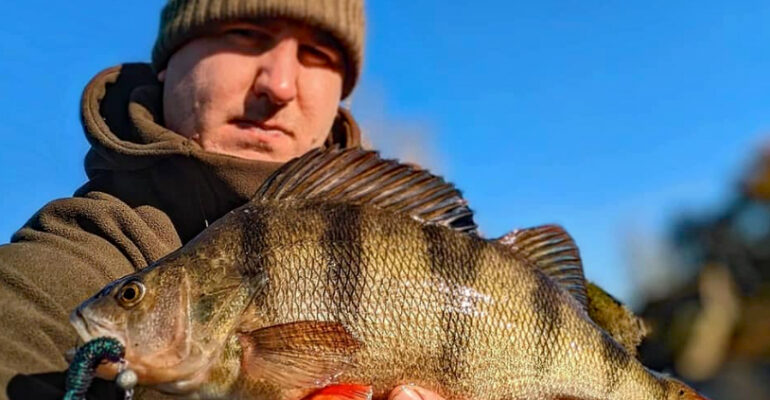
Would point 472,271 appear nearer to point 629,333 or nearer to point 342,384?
point 342,384

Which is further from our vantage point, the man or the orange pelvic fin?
the man

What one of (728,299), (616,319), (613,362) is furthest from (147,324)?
(728,299)

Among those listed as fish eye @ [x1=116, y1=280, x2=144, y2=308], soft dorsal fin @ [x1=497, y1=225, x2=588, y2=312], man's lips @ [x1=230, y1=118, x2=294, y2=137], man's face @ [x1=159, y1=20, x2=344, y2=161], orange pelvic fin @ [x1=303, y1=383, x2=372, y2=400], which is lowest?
orange pelvic fin @ [x1=303, y1=383, x2=372, y2=400]

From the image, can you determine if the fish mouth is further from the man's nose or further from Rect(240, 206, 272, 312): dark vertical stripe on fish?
the man's nose

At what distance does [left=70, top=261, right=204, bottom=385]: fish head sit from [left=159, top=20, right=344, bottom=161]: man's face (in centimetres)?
93

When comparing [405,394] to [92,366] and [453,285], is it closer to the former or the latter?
[453,285]

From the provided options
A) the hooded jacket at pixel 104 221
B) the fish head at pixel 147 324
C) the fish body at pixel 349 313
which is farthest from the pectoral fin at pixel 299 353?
the hooded jacket at pixel 104 221

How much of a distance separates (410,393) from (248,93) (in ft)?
4.39

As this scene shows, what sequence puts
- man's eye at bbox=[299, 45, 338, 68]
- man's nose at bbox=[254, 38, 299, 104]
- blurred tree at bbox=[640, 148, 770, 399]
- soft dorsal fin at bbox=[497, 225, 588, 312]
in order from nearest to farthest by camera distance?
1. soft dorsal fin at bbox=[497, 225, 588, 312]
2. man's nose at bbox=[254, 38, 299, 104]
3. man's eye at bbox=[299, 45, 338, 68]
4. blurred tree at bbox=[640, 148, 770, 399]

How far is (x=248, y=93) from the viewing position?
7.97 feet

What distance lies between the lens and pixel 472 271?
174 cm

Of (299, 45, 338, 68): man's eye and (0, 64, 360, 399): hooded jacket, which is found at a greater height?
(299, 45, 338, 68): man's eye

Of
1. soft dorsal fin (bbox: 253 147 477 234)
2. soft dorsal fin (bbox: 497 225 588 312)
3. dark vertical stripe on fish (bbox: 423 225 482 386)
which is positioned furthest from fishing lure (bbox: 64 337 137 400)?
soft dorsal fin (bbox: 497 225 588 312)

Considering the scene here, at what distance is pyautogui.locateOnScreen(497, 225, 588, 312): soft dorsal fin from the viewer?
1943mm
